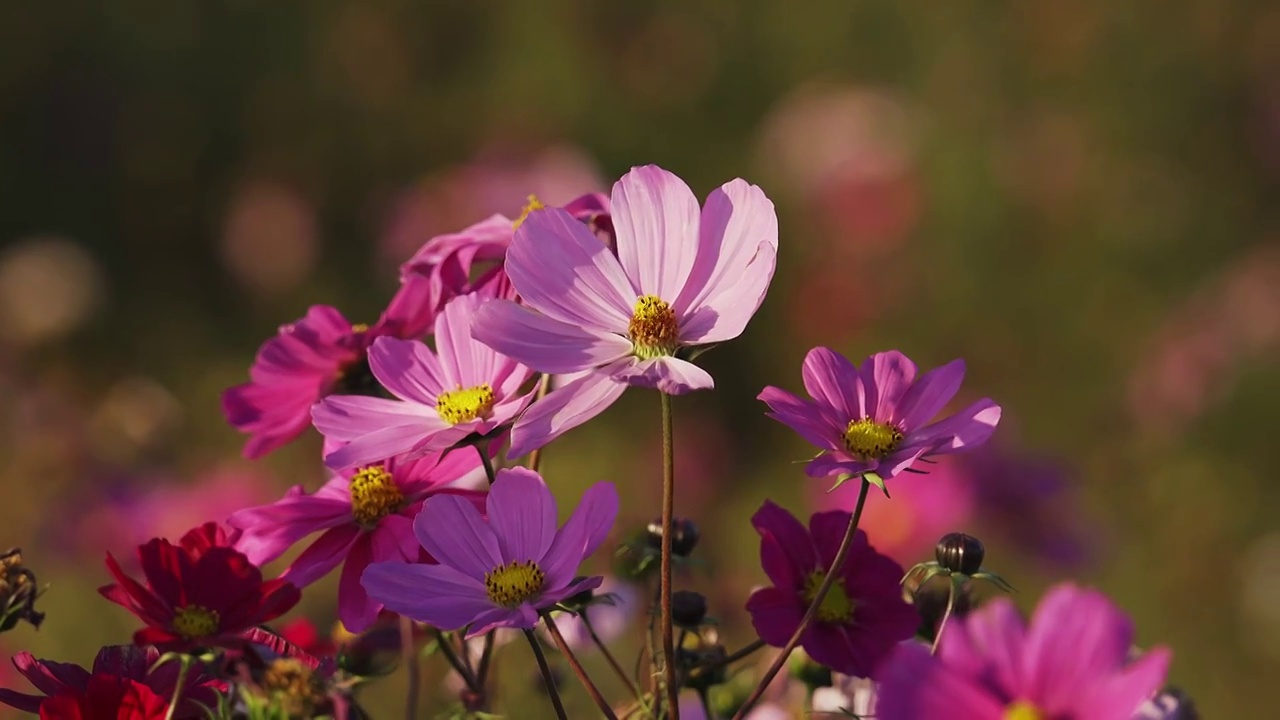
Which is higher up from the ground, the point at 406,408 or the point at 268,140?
the point at 268,140

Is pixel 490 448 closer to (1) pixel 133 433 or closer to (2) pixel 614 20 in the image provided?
(1) pixel 133 433

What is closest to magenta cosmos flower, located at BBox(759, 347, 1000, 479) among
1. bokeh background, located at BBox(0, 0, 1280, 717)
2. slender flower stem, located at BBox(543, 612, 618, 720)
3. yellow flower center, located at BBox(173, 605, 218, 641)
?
slender flower stem, located at BBox(543, 612, 618, 720)

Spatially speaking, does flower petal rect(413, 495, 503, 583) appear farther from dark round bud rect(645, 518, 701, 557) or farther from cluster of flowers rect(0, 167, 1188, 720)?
dark round bud rect(645, 518, 701, 557)

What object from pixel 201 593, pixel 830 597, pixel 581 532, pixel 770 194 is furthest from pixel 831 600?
pixel 770 194

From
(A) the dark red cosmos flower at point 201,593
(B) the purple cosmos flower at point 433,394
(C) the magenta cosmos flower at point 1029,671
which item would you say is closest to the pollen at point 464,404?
(B) the purple cosmos flower at point 433,394

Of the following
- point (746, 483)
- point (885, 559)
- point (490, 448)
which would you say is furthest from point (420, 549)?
point (746, 483)

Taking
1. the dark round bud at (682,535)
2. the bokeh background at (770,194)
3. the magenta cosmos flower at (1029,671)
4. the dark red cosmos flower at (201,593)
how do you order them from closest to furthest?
the magenta cosmos flower at (1029,671)
the dark red cosmos flower at (201,593)
the dark round bud at (682,535)
the bokeh background at (770,194)

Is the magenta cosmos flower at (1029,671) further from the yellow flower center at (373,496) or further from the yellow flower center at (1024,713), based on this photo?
the yellow flower center at (373,496)
